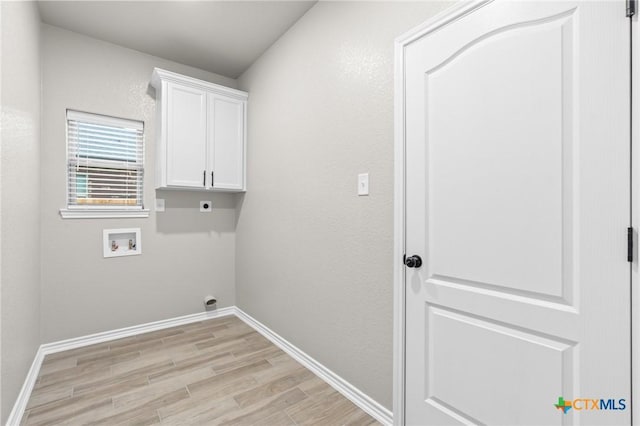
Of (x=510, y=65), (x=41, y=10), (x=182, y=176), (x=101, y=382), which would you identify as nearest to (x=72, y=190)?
(x=182, y=176)

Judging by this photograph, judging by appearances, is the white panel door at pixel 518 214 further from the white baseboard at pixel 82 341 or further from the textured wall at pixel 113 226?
the textured wall at pixel 113 226

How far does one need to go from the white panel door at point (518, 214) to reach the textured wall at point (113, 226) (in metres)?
2.44

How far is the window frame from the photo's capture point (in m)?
2.62

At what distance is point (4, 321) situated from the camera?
149 centimetres

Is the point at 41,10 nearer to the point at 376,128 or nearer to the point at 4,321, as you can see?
the point at 4,321

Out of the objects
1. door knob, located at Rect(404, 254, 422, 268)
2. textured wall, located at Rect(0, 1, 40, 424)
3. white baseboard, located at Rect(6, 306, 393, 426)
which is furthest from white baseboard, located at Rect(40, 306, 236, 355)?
door knob, located at Rect(404, 254, 422, 268)

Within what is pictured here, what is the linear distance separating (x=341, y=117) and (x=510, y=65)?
1.03 meters

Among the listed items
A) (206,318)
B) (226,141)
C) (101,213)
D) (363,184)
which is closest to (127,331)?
(206,318)

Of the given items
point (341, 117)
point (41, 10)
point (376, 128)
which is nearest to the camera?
point (376, 128)

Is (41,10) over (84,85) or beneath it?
over

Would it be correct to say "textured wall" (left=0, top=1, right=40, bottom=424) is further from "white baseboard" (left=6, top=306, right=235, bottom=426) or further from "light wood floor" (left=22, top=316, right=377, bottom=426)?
"light wood floor" (left=22, top=316, right=377, bottom=426)

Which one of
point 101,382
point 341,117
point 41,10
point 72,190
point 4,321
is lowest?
point 101,382

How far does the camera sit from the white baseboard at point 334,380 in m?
1.73

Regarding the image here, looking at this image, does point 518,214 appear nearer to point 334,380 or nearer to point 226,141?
point 334,380
